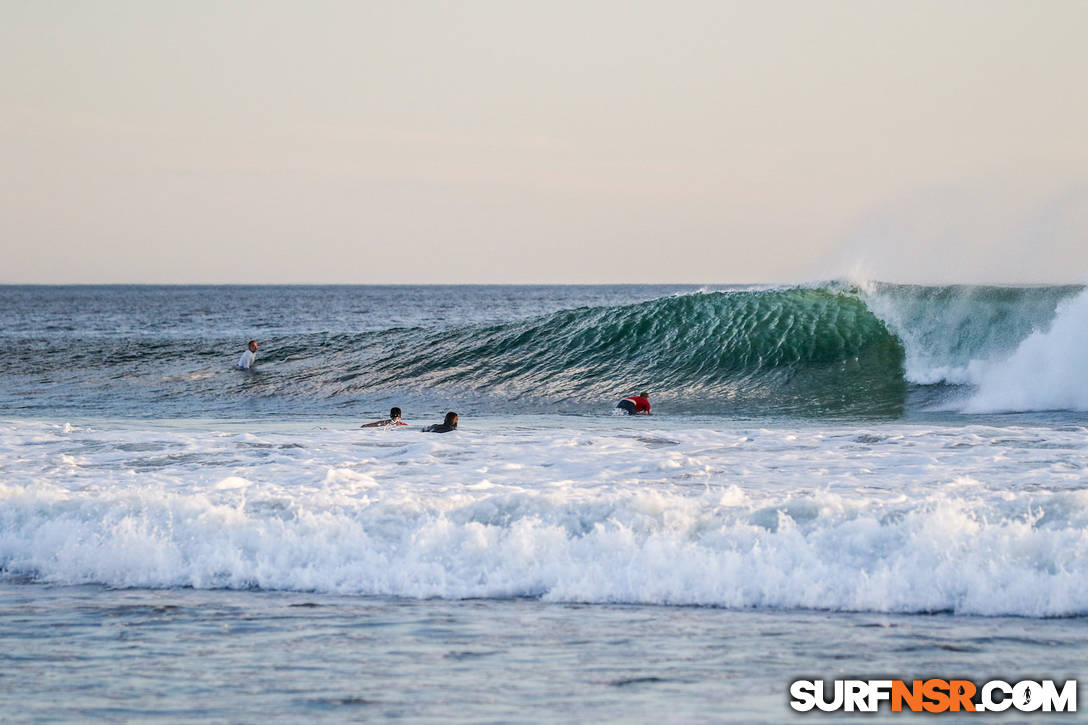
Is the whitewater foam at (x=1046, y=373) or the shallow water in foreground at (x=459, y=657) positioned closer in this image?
the shallow water in foreground at (x=459, y=657)

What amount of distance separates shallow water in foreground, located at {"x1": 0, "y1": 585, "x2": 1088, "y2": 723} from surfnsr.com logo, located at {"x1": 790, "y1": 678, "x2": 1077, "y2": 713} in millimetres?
85

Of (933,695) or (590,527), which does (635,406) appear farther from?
(933,695)

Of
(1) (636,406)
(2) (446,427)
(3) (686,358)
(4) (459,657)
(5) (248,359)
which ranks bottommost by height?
(4) (459,657)

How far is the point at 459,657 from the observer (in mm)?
5488

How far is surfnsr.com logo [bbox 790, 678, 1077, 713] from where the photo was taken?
15.6ft

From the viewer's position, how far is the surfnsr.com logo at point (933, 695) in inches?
187

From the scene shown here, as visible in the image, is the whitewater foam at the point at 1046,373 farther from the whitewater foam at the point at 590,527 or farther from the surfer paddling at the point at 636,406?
the whitewater foam at the point at 590,527

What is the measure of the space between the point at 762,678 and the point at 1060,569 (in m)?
2.57

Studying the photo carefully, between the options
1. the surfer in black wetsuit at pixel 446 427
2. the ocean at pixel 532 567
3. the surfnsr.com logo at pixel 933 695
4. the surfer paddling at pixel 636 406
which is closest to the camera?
the surfnsr.com logo at pixel 933 695

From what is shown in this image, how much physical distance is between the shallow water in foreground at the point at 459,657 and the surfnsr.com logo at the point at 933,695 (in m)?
0.08

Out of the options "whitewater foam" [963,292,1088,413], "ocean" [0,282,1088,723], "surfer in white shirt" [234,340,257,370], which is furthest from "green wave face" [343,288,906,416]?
"ocean" [0,282,1088,723]

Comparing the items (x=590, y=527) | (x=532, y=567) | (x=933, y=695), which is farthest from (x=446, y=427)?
(x=933, y=695)

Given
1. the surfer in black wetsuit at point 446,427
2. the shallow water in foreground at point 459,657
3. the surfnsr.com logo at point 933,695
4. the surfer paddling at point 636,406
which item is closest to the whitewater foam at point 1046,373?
the surfer paddling at point 636,406

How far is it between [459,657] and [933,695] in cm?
227
